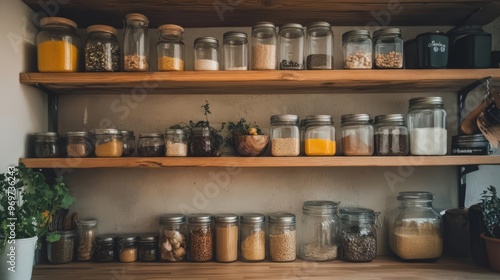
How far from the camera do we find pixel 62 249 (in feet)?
5.71

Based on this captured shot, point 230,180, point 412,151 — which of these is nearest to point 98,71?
point 230,180

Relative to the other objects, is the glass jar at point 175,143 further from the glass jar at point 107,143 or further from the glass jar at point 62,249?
the glass jar at point 62,249

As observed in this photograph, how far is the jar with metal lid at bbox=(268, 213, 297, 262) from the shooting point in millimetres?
1743

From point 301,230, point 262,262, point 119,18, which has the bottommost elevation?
point 262,262

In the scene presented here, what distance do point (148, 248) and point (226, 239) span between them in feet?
1.14

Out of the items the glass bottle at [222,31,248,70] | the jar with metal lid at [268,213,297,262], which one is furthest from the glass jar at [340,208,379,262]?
the glass bottle at [222,31,248,70]

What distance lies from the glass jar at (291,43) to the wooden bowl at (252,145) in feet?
1.11

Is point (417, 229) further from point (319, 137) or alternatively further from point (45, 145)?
point (45, 145)

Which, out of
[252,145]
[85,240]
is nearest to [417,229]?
[252,145]

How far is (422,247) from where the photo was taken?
1.71 meters

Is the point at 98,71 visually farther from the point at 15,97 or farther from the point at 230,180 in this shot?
the point at 230,180

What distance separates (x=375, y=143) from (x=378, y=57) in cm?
35

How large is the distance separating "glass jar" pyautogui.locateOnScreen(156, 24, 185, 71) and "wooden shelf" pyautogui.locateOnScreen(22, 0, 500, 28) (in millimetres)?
96

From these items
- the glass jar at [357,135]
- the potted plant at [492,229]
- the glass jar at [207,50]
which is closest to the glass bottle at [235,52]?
the glass jar at [207,50]
